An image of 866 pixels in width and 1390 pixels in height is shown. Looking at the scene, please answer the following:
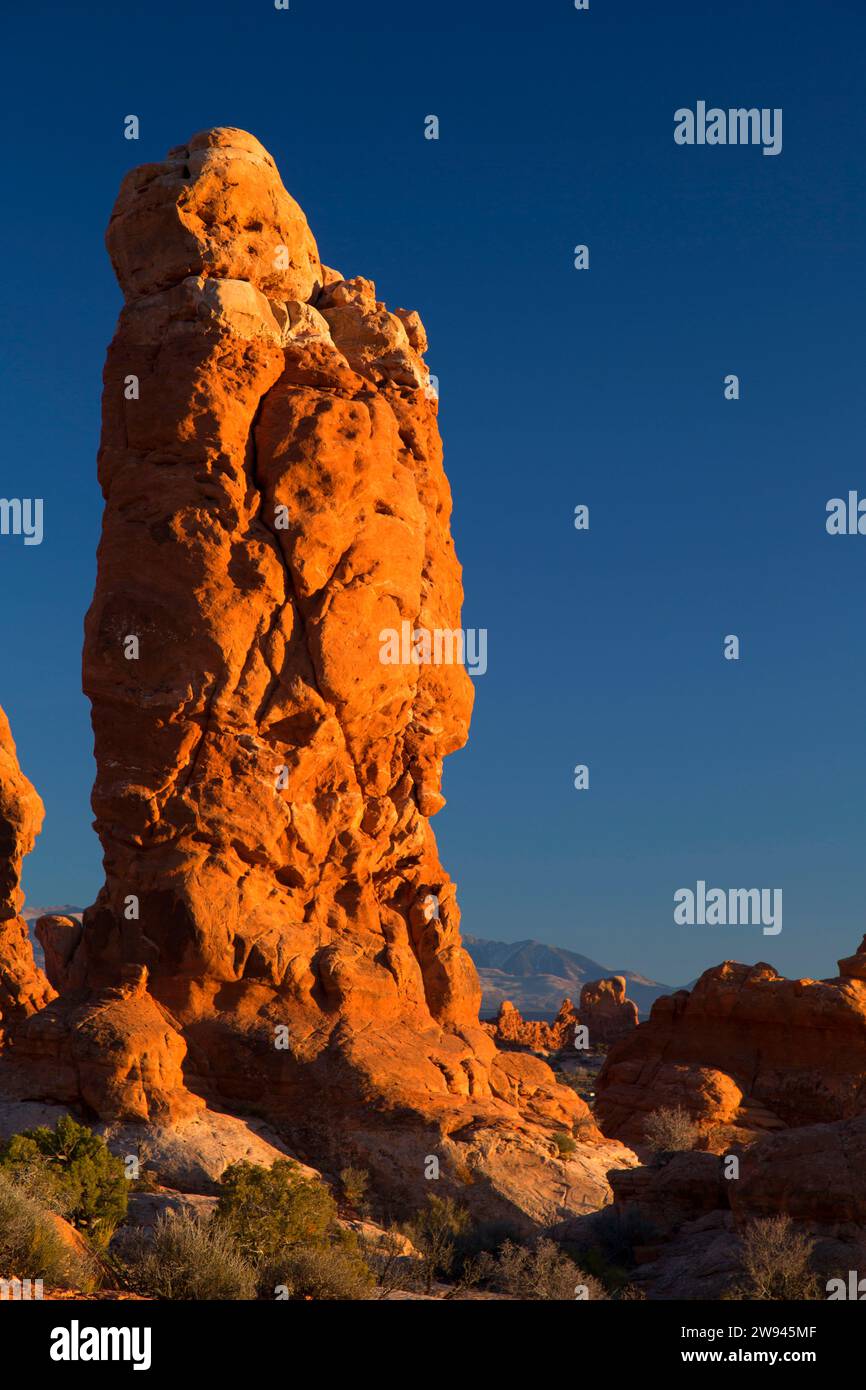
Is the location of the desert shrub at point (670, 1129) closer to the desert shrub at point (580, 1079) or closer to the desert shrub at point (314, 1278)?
the desert shrub at point (580, 1079)

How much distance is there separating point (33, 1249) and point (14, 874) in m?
19.4

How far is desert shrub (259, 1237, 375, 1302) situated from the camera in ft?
54.7

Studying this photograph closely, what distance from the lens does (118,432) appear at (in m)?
29.9

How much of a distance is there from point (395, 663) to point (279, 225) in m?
10.2

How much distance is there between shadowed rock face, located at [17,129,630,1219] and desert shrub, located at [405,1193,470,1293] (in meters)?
0.82

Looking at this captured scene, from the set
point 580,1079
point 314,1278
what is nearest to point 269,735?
point 314,1278

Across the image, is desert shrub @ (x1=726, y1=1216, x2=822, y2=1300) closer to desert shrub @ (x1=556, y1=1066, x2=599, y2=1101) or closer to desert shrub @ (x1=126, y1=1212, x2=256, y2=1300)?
desert shrub @ (x1=126, y1=1212, x2=256, y2=1300)

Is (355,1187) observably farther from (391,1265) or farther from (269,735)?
(269,735)

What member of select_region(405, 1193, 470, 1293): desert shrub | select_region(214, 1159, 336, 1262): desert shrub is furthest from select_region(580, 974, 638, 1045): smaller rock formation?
select_region(214, 1159, 336, 1262): desert shrub

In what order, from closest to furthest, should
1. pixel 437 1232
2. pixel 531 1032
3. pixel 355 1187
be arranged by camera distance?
pixel 437 1232
pixel 355 1187
pixel 531 1032

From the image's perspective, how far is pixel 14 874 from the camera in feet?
110

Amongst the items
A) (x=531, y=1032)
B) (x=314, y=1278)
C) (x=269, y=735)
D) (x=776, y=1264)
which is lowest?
(x=314, y=1278)
